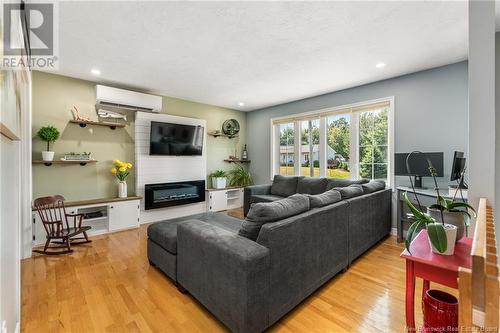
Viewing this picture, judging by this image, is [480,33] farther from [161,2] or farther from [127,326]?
[127,326]

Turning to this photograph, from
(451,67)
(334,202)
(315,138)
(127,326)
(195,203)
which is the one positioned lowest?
(127,326)

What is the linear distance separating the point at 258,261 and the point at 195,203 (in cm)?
392

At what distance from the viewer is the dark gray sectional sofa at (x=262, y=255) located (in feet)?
4.98

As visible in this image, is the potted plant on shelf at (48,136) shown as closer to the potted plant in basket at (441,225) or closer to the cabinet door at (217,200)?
the cabinet door at (217,200)

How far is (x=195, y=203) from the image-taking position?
519cm

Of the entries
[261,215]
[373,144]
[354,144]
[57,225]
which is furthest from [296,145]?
[57,225]

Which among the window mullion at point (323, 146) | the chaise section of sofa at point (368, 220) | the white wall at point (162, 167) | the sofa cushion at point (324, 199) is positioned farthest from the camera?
the window mullion at point (323, 146)

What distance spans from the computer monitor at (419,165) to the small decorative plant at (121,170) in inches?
178

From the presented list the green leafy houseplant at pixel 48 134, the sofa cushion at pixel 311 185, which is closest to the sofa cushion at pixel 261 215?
the sofa cushion at pixel 311 185

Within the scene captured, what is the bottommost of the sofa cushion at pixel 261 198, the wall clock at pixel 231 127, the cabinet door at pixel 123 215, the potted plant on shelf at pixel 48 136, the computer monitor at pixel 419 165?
the cabinet door at pixel 123 215

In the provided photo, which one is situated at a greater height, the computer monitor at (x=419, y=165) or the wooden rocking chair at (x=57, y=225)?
the computer monitor at (x=419, y=165)

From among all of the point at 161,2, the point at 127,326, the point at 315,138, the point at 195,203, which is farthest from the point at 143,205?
the point at 315,138

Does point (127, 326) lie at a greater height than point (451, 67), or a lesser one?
lesser

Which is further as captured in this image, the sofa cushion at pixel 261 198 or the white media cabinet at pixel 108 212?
the sofa cushion at pixel 261 198
